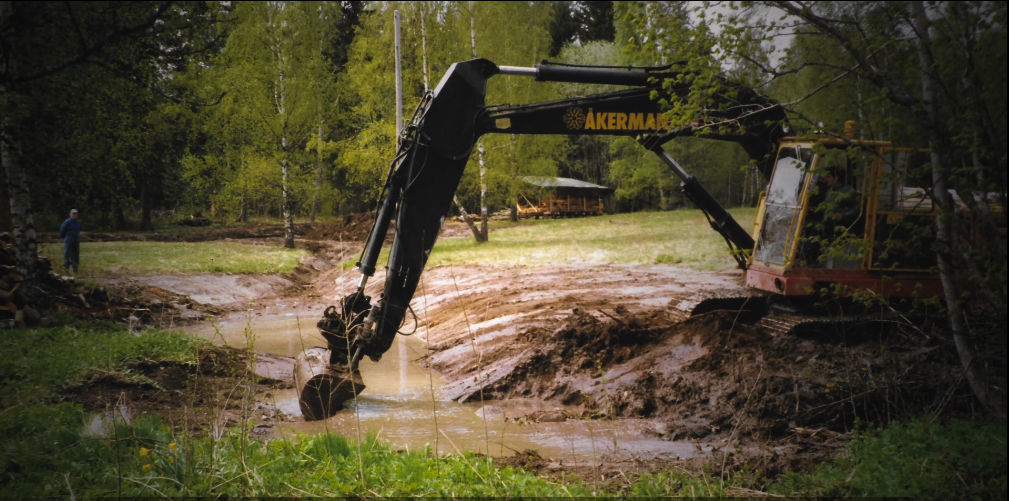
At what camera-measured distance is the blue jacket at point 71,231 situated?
538 cm

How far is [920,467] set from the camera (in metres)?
3.49

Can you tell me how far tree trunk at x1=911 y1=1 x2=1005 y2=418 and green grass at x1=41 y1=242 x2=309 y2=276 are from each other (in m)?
6.56

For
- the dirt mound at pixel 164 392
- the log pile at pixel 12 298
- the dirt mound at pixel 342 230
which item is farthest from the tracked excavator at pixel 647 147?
the dirt mound at pixel 342 230

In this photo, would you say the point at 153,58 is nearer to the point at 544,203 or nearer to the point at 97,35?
the point at 97,35

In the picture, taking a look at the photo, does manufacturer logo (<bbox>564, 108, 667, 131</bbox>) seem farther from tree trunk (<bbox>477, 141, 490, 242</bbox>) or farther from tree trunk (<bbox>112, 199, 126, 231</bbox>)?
tree trunk (<bbox>477, 141, 490, 242</bbox>)

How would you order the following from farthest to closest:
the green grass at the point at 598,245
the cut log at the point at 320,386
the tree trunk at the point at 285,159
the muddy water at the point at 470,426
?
1. the green grass at the point at 598,245
2. the tree trunk at the point at 285,159
3. the cut log at the point at 320,386
4. the muddy water at the point at 470,426

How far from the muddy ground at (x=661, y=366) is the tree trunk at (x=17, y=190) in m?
1.15

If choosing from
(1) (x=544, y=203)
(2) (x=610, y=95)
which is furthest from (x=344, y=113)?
(1) (x=544, y=203)

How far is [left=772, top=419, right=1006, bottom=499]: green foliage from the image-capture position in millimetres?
3275

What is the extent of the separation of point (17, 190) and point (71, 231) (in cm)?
97

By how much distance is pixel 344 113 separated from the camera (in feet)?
34.8

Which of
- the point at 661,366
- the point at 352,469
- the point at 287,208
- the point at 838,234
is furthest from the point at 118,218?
the point at 838,234

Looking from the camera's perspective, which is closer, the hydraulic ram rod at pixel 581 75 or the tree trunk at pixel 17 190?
the tree trunk at pixel 17 190

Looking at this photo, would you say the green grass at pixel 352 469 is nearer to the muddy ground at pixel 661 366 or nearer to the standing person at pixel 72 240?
the muddy ground at pixel 661 366
